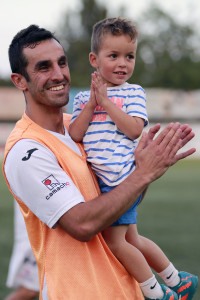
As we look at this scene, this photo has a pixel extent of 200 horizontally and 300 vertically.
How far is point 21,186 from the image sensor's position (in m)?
3.10

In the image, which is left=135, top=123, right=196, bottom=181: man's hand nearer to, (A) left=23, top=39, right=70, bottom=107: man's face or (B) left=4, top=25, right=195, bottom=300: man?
(B) left=4, top=25, right=195, bottom=300: man

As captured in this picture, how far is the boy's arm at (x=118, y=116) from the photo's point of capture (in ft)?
11.1

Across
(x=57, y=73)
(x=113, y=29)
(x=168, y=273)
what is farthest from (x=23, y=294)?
(x=113, y=29)

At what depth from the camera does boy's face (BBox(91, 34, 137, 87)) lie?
359 centimetres

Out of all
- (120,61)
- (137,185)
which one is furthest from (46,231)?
Result: (120,61)

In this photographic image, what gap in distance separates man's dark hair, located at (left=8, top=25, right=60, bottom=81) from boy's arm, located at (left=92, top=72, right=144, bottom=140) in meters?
0.41

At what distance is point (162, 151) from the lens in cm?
319

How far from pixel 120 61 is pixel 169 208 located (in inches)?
361

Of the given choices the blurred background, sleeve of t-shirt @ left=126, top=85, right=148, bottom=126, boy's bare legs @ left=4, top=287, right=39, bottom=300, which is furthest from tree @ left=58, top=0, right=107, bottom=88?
sleeve of t-shirt @ left=126, top=85, right=148, bottom=126

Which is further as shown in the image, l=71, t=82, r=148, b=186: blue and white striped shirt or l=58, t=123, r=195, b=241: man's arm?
l=71, t=82, r=148, b=186: blue and white striped shirt

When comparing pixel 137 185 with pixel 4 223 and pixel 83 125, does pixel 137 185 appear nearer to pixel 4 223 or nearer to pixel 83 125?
pixel 83 125

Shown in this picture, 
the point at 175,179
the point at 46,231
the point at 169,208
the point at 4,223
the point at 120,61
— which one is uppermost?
the point at 120,61

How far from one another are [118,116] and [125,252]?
2.60 ft

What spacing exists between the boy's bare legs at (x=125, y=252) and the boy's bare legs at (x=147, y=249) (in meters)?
0.17
